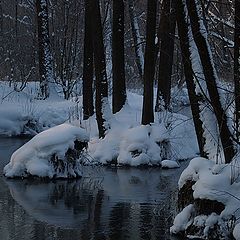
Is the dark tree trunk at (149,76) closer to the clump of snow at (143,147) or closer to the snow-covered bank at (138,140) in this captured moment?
the snow-covered bank at (138,140)

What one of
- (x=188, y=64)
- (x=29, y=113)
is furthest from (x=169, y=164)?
(x=29, y=113)

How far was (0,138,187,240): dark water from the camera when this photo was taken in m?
9.29

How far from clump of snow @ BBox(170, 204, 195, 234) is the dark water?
0.56ft

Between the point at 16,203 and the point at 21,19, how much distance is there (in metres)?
33.6

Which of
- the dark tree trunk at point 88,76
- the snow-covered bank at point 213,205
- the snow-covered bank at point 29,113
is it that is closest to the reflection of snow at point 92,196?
the snow-covered bank at point 213,205

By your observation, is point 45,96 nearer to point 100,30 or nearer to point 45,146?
point 100,30

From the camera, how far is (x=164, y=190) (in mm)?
12836

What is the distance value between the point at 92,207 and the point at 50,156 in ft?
8.77

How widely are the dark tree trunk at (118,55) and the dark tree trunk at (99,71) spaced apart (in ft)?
3.12

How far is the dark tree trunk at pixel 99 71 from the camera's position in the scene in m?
17.9

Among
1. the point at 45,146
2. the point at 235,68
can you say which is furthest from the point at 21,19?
the point at 235,68

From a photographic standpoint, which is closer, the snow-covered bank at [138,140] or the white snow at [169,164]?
the white snow at [169,164]

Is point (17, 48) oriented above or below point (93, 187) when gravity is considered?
above

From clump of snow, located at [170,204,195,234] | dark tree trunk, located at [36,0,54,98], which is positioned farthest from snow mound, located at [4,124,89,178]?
dark tree trunk, located at [36,0,54,98]
